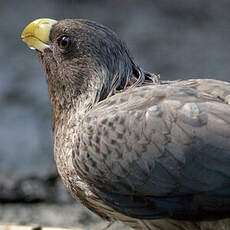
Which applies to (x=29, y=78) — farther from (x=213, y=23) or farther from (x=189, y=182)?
(x=189, y=182)

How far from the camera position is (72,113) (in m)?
3.04

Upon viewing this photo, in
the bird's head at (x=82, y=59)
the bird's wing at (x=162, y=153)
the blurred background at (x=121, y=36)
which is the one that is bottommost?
the blurred background at (x=121, y=36)

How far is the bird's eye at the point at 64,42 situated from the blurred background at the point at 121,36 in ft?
9.39

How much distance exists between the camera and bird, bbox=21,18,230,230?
2.55 m

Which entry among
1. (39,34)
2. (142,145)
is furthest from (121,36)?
(142,145)

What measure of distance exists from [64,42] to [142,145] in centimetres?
71

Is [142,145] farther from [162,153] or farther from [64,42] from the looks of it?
[64,42]

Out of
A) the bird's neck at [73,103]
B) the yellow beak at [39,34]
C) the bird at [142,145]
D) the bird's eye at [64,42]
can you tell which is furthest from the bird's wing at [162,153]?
the yellow beak at [39,34]

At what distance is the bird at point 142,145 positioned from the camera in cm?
255

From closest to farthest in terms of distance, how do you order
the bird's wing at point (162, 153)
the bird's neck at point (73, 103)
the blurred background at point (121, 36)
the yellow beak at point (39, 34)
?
the bird's wing at point (162, 153), the bird's neck at point (73, 103), the yellow beak at point (39, 34), the blurred background at point (121, 36)

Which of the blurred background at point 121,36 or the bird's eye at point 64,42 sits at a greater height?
the bird's eye at point 64,42

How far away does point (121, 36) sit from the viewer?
661 centimetres

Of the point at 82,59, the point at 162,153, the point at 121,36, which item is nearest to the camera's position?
the point at 162,153

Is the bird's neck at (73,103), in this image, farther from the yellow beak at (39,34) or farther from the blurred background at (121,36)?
the blurred background at (121,36)
